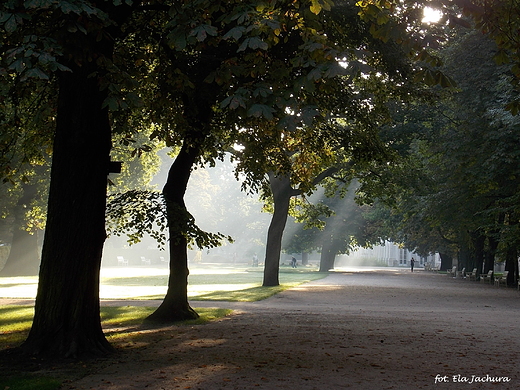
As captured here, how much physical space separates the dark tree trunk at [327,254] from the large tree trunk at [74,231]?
54.5 meters

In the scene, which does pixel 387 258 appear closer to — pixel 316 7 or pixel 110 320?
pixel 110 320

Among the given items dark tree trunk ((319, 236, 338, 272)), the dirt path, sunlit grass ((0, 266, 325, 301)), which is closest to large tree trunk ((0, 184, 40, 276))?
sunlit grass ((0, 266, 325, 301))

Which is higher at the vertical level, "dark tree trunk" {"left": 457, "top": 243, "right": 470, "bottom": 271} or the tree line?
the tree line

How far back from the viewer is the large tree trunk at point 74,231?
9367 millimetres

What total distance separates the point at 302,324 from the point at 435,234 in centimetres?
4436

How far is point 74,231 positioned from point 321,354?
14.0ft

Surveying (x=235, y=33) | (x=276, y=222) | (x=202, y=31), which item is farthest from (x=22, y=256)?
(x=235, y=33)

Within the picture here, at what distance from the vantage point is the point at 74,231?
31.1 ft

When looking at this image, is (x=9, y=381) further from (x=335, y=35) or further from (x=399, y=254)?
(x=399, y=254)

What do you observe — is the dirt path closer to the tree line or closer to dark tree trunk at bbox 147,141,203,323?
dark tree trunk at bbox 147,141,203,323

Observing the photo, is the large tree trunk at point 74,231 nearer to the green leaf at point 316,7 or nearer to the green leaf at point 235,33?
the green leaf at point 235,33

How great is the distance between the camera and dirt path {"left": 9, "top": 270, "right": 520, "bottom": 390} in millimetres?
7816

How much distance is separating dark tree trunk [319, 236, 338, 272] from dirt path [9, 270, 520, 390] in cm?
4640

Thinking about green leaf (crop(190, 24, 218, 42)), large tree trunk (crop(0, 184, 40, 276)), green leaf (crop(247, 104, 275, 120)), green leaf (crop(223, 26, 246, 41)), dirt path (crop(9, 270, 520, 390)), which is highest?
green leaf (crop(190, 24, 218, 42))
